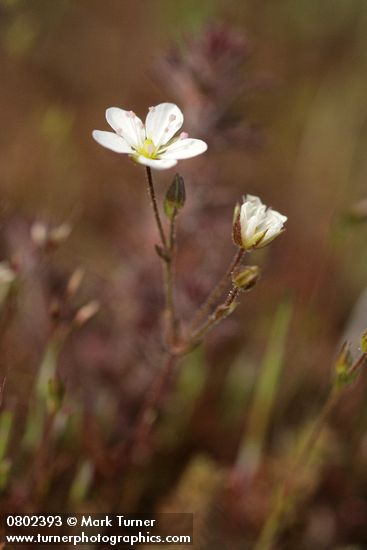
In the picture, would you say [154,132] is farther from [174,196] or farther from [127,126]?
[174,196]

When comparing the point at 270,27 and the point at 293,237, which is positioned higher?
the point at 270,27

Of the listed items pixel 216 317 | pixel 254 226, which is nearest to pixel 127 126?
pixel 254 226

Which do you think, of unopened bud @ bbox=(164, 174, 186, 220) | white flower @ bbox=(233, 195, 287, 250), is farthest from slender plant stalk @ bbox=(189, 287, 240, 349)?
unopened bud @ bbox=(164, 174, 186, 220)

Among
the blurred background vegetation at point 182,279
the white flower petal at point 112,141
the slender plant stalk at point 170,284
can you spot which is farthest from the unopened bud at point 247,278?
the blurred background vegetation at point 182,279

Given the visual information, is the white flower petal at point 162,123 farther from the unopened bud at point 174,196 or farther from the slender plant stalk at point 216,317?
the slender plant stalk at point 216,317

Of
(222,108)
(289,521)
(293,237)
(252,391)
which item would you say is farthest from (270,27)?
(289,521)

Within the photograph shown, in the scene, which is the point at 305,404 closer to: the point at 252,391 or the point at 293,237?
the point at 252,391
